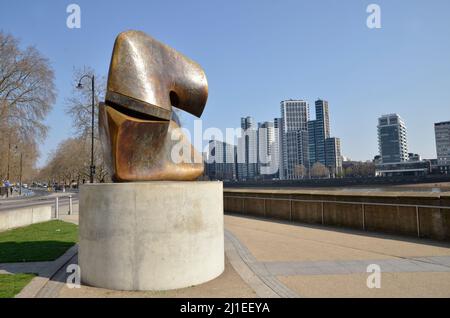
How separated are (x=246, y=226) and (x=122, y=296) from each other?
773 cm

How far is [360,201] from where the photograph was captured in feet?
36.0

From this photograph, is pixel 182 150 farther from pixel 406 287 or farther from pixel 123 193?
pixel 406 287

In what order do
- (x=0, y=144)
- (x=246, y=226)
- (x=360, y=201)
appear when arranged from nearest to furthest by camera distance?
(x=360, y=201), (x=246, y=226), (x=0, y=144)

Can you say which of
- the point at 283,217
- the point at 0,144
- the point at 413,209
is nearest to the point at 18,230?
the point at 283,217

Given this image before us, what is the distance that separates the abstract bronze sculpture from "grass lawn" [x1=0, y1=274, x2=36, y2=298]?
2329 mm

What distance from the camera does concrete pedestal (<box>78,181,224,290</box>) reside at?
543 centimetres

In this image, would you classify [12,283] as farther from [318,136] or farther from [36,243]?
[318,136]

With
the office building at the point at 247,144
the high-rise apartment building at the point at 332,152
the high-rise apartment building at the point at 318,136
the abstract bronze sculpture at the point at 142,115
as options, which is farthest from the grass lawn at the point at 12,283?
the high-rise apartment building at the point at 318,136

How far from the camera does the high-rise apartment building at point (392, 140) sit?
417 ft

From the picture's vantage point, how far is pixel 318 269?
252 inches

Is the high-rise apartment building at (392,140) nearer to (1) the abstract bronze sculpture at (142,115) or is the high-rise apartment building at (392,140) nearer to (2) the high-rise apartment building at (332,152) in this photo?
(2) the high-rise apartment building at (332,152)

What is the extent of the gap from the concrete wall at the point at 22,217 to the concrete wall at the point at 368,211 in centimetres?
1001

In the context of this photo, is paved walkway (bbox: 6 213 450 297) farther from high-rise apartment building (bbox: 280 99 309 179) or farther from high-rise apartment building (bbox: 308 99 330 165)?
high-rise apartment building (bbox: 308 99 330 165)

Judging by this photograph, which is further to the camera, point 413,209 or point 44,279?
point 413,209
